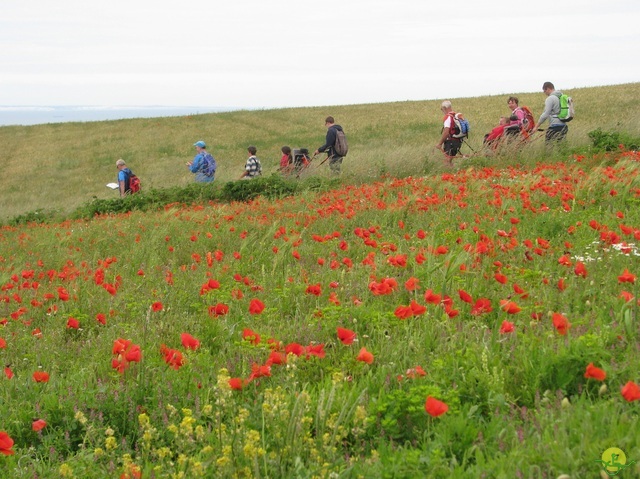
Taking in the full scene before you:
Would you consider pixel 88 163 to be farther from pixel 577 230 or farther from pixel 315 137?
pixel 577 230

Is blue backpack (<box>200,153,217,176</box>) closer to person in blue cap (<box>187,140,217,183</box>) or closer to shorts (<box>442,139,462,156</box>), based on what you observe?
person in blue cap (<box>187,140,217,183</box>)

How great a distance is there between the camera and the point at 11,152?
39.9m

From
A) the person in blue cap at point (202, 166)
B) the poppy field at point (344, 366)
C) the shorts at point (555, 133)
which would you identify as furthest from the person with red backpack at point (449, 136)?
the poppy field at point (344, 366)

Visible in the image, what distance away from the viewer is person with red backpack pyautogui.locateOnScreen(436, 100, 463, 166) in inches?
547

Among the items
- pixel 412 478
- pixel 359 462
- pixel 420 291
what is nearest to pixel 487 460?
pixel 412 478

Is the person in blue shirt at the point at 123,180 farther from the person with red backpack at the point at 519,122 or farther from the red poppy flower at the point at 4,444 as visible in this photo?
the red poppy flower at the point at 4,444

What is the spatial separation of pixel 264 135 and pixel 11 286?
33.0 meters

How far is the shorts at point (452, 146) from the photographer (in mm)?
14406

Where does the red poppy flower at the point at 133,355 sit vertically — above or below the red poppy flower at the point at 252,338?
above

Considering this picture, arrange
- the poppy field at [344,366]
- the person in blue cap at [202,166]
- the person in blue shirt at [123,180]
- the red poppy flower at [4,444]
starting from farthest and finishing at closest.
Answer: the person in blue shirt at [123,180] → the person in blue cap at [202,166] → the poppy field at [344,366] → the red poppy flower at [4,444]

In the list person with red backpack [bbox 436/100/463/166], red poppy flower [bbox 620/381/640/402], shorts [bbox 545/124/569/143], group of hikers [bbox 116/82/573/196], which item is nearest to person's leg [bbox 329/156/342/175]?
group of hikers [bbox 116/82/573/196]
